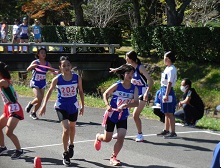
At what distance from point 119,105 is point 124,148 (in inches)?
Answer: 63.0

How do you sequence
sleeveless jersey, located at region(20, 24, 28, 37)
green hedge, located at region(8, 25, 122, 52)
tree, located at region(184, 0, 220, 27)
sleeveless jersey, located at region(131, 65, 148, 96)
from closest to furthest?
sleeveless jersey, located at region(131, 65, 148, 96) < sleeveless jersey, located at region(20, 24, 28, 37) < green hedge, located at region(8, 25, 122, 52) < tree, located at region(184, 0, 220, 27)

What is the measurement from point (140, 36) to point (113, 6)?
6.77 metres

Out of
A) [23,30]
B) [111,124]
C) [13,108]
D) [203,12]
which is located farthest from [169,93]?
[203,12]

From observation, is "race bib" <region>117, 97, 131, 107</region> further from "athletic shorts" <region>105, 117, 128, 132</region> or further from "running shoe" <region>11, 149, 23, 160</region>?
"running shoe" <region>11, 149, 23, 160</region>

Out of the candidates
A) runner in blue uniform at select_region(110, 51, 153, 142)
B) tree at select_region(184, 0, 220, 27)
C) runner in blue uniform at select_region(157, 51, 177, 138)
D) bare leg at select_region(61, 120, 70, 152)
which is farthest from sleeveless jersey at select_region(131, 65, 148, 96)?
tree at select_region(184, 0, 220, 27)

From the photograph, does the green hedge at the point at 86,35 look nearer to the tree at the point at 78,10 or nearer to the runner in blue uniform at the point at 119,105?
the tree at the point at 78,10

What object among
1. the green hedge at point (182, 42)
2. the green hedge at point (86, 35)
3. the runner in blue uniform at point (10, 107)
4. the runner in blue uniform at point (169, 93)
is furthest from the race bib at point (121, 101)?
the green hedge at point (86, 35)

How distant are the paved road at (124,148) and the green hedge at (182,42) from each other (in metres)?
12.0

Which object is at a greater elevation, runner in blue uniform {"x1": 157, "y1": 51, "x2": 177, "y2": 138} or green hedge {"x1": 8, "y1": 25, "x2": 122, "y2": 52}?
green hedge {"x1": 8, "y1": 25, "x2": 122, "y2": 52}

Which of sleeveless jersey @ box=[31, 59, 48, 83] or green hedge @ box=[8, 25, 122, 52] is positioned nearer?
sleeveless jersey @ box=[31, 59, 48, 83]

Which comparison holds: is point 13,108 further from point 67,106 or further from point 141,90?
point 141,90

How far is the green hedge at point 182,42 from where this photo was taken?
24.3 metres

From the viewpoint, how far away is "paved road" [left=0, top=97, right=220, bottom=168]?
8.66 meters

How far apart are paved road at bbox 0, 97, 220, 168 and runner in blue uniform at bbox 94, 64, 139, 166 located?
0.45m
